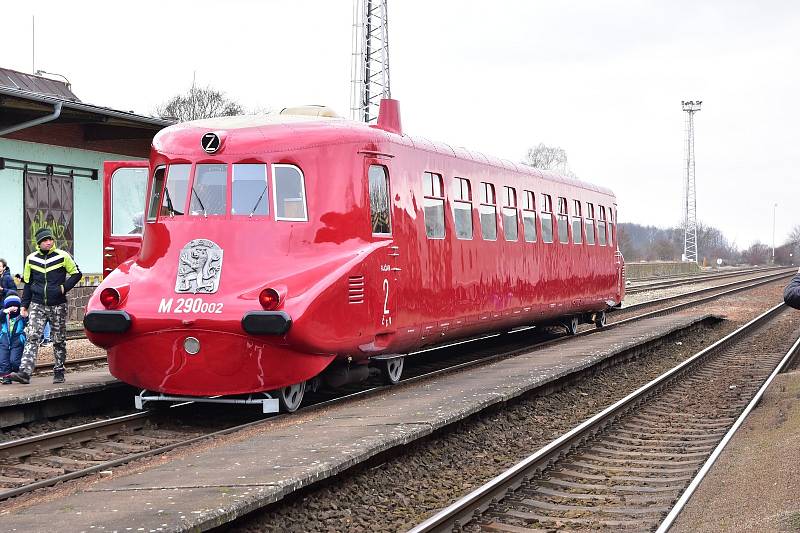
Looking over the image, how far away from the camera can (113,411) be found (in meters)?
11.2

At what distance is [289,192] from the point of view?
1048 centimetres

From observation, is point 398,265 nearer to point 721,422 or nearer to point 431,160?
point 431,160

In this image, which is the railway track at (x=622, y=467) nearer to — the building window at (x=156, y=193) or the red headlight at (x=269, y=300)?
the red headlight at (x=269, y=300)

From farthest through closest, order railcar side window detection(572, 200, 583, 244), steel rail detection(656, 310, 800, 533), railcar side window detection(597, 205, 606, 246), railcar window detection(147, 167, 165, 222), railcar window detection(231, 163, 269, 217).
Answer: railcar side window detection(597, 205, 606, 246), railcar side window detection(572, 200, 583, 244), railcar window detection(147, 167, 165, 222), railcar window detection(231, 163, 269, 217), steel rail detection(656, 310, 800, 533)

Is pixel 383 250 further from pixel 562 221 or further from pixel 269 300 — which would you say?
pixel 562 221

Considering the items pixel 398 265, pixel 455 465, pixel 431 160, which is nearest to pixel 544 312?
pixel 431 160

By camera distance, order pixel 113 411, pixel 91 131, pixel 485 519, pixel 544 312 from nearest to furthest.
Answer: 1. pixel 485 519
2. pixel 113 411
3. pixel 544 312
4. pixel 91 131

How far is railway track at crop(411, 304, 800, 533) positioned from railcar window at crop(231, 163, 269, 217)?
12.3 feet

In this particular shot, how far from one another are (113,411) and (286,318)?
300cm

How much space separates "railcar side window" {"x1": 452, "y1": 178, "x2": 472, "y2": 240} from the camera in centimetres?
1367

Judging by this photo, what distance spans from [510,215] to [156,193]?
6.50 metres

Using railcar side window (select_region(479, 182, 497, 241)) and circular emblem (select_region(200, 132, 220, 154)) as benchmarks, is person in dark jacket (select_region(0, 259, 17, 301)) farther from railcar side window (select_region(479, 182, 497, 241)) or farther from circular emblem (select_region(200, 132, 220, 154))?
railcar side window (select_region(479, 182, 497, 241))

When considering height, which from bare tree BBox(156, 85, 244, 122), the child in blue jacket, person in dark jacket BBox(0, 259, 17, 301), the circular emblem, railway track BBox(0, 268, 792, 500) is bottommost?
railway track BBox(0, 268, 792, 500)

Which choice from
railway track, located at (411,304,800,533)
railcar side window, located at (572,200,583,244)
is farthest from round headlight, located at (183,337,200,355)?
railcar side window, located at (572,200,583,244)
